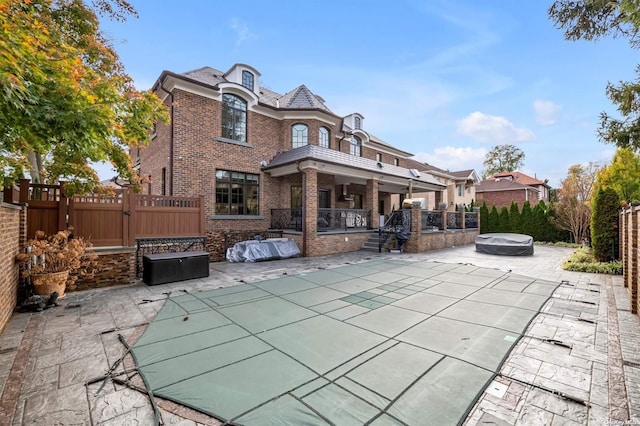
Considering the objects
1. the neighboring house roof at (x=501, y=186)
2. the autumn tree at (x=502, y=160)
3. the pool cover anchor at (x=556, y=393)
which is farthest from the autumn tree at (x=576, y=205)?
the autumn tree at (x=502, y=160)

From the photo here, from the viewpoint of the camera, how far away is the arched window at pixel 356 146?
16562 mm

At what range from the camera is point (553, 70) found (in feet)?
30.2

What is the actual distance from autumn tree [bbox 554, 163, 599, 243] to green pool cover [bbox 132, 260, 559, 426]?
1193 centimetres

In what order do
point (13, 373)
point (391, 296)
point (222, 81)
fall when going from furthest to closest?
point (222, 81)
point (391, 296)
point (13, 373)

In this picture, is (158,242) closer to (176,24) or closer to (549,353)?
(176,24)

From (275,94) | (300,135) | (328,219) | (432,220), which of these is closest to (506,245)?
(432,220)

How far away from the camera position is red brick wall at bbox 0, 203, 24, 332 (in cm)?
385

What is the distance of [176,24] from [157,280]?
24.7ft

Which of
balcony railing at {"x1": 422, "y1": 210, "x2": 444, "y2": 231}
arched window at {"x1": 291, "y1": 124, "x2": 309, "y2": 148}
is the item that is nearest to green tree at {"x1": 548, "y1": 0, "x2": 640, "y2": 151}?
balcony railing at {"x1": 422, "y1": 210, "x2": 444, "y2": 231}

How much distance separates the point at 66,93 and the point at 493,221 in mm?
22498

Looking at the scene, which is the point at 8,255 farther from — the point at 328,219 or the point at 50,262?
the point at 328,219

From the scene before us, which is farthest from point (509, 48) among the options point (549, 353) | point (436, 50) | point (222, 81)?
point (222, 81)

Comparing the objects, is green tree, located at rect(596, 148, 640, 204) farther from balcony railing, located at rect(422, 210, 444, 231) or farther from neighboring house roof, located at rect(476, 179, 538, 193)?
neighboring house roof, located at rect(476, 179, 538, 193)

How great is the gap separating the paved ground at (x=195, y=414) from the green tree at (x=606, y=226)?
187 inches
